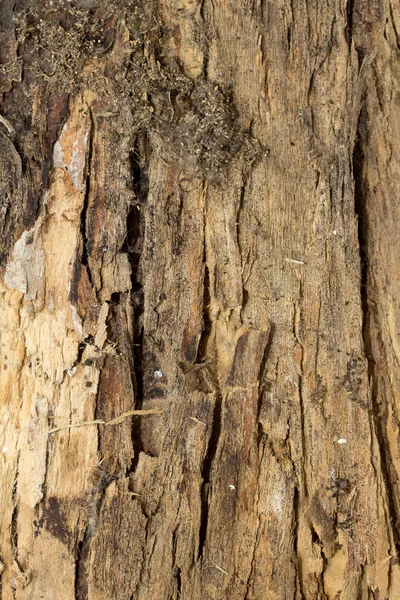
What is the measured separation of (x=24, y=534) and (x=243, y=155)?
1.41m

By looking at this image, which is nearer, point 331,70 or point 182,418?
point 182,418

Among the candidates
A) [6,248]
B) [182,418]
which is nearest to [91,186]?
[6,248]

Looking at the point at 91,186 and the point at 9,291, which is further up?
the point at 91,186

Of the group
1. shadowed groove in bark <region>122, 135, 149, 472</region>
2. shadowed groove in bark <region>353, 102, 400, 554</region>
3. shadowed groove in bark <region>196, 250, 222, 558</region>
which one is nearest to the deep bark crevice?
shadowed groove in bark <region>122, 135, 149, 472</region>

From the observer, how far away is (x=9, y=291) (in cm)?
191

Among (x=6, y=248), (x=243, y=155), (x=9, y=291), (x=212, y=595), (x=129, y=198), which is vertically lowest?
(x=212, y=595)

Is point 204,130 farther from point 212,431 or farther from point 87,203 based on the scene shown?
point 212,431

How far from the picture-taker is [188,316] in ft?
6.09

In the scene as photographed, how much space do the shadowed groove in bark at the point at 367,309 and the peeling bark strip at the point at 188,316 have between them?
0.01 metres

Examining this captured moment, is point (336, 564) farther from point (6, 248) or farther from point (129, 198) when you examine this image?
point (6, 248)

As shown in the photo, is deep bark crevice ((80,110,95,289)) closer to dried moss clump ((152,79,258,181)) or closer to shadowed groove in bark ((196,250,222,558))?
dried moss clump ((152,79,258,181))

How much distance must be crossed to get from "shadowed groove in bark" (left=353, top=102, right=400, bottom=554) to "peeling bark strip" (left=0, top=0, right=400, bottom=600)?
0.01 m

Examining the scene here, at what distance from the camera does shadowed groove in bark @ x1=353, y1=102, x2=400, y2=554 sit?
6.14 ft

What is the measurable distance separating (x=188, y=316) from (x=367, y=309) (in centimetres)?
61
